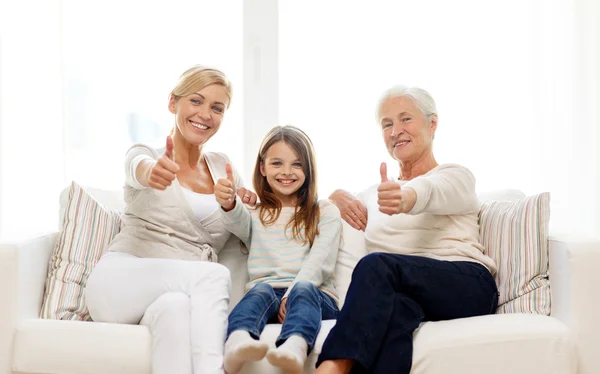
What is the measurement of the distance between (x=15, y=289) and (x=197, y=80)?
86 cm

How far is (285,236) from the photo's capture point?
2186 millimetres

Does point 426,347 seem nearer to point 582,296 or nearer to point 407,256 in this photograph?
point 407,256

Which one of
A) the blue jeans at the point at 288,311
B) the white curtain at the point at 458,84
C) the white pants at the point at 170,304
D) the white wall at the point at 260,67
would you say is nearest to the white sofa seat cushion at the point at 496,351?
the blue jeans at the point at 288,311

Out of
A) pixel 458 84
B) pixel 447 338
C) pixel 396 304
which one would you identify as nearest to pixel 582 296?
pixel 447 338

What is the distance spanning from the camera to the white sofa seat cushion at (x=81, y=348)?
5.72 ft

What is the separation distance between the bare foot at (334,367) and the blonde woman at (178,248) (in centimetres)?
26

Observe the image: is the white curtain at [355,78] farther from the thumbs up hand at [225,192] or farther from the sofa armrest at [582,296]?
the sofa armrest at [582,296]

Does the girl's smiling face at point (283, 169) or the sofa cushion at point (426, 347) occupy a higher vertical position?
the girl's smiling face at point (283, 169)

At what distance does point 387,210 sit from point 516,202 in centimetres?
56

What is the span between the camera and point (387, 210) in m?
1.82

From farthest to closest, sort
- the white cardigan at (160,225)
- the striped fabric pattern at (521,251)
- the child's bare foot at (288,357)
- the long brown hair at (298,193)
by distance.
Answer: the long brown hair at (298,193), the white cardigan at (160,225), the striped fabric pattern at (521,251), the child's bare foot at (288,357)

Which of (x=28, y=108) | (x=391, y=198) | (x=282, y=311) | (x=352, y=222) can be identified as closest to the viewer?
(x=391, y=198)

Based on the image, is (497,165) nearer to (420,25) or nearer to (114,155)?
Result: (420,25)

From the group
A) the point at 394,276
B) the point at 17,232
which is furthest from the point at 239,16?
the point at 394,276
